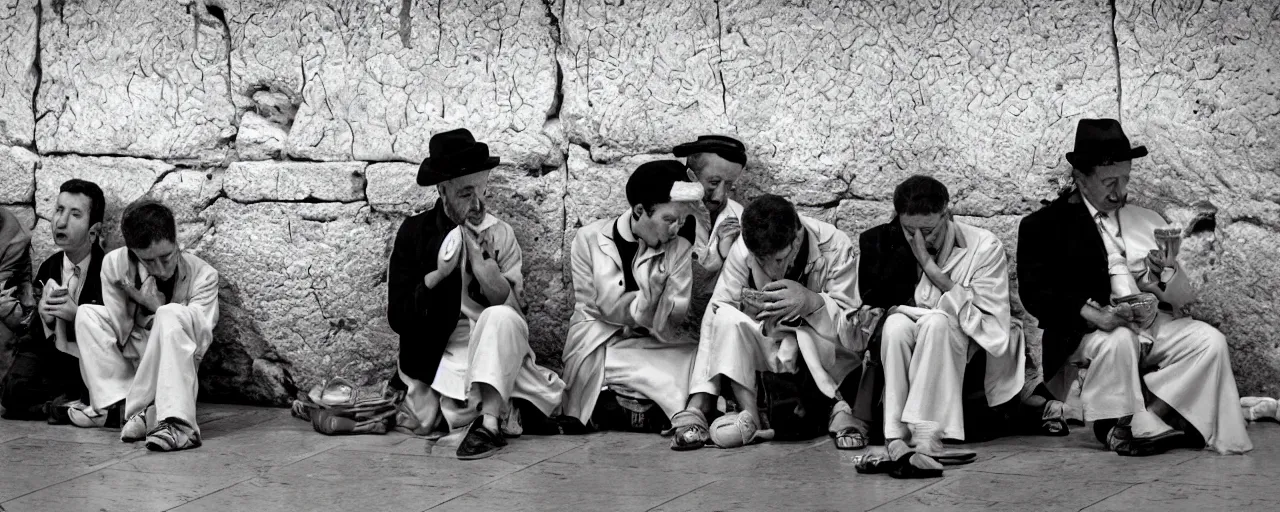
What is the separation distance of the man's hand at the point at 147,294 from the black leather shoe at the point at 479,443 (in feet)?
5.01

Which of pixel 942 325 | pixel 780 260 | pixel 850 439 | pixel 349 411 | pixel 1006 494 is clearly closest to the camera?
pixel 1006 494

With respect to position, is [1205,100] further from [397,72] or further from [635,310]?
[397,72]

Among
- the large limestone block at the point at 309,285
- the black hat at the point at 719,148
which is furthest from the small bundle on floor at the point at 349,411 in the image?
the black hat at the point at 719,148

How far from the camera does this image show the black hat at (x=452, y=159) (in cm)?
615

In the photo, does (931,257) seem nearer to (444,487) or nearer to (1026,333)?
(1026,333)

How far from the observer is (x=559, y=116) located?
677 centimetres

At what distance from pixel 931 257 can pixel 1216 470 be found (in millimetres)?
1293

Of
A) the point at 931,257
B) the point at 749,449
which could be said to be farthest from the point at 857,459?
the point at 931,257

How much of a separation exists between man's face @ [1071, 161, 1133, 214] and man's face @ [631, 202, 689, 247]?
1556 millimetres

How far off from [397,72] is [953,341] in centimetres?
284

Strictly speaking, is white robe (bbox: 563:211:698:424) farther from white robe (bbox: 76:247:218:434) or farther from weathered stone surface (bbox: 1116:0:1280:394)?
weathered stone surface (bbox: 1116:0:1280:394)

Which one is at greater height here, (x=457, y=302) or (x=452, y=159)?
(x=452, y=159)

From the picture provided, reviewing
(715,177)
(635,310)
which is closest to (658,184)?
(715,177)

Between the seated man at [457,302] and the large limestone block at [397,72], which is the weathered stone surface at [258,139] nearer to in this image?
the large limestone block at [397,72]
